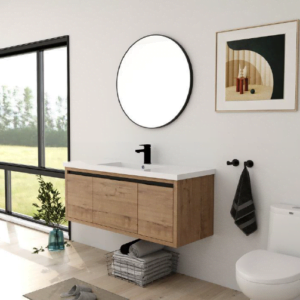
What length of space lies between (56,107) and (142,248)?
2015 millimetres

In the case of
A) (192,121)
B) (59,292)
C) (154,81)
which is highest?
(154,81)

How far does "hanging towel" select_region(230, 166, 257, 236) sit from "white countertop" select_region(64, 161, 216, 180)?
0.29 meters

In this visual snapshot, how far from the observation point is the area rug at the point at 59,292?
10.4 feet

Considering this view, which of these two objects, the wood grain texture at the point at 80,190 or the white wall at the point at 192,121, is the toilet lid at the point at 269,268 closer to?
the white wall at the point at 192,121

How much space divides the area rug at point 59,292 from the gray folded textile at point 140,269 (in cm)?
26

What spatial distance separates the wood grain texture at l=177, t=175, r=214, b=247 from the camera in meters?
3.12

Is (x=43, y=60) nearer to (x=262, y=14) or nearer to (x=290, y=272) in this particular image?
(x=262, y=14)

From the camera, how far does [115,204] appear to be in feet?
11.5

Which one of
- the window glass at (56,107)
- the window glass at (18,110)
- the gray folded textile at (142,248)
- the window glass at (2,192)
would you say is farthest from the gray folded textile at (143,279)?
the window glass at (2,192)

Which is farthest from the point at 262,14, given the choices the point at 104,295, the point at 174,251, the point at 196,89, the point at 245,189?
the point at 104,295

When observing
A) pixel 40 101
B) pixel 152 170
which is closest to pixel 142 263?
pixel 152 170

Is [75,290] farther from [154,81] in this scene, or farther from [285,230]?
[154,81]

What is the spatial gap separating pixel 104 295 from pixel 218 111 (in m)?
1.56

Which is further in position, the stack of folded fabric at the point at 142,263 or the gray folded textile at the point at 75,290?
the stack of folded fabric at the point at 142,263
